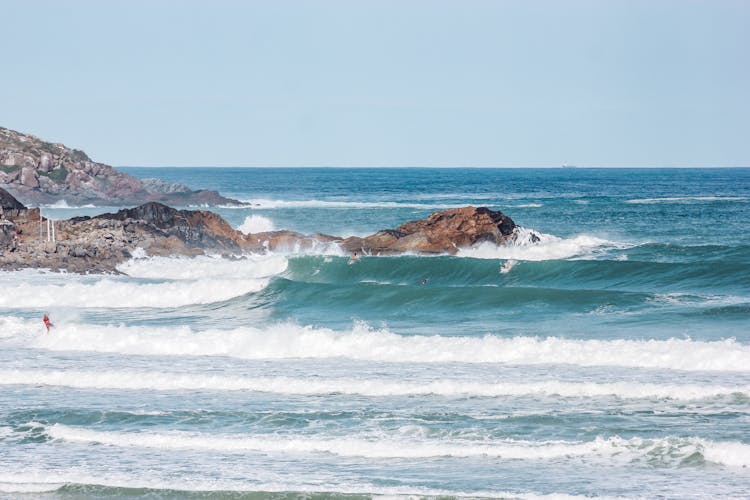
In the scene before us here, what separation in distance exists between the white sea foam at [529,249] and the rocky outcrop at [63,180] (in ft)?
139

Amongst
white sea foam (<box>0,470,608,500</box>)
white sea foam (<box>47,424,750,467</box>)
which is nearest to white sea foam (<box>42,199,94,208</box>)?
white sea foam (<box>47,424,750,467</box>)

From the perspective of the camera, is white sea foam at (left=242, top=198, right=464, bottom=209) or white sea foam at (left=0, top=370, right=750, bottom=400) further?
white sea foam at (left=242, top=198, right=464, bottom=209)

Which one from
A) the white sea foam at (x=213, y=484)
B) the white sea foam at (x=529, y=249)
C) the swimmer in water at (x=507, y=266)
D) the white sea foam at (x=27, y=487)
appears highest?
the white sea foam at (x=529, y=249)

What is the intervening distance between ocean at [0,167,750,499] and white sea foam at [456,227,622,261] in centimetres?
129

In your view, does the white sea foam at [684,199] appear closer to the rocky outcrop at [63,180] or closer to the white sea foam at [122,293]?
the rocky outcrop at [63,180]

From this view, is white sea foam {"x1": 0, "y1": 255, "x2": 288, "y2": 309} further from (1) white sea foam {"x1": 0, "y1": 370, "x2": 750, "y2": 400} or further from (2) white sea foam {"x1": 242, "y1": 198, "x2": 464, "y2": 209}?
(2) white sea foam {"x1": 242, "y1": 198, "x2": 464, "y2": 209}

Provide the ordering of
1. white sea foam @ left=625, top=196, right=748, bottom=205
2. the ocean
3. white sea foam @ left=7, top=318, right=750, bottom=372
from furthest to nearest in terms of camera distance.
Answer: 1. white sea foam @ left=625, top=196, right=748, bottom=205
2. white sea foam @ left=7, top=318, right=750, bottom=372
3. the ocean

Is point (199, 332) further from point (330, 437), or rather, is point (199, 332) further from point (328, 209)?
point (328, 209)

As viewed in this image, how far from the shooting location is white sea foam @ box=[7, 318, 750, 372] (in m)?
21.3

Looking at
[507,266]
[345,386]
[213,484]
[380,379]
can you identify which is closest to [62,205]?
[507,266]

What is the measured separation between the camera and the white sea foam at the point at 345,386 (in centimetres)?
1877

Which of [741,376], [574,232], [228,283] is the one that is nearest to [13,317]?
[228,283]

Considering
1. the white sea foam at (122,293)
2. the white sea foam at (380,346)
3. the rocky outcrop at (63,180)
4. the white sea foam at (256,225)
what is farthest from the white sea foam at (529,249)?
the rocky outcrop at (63,180)

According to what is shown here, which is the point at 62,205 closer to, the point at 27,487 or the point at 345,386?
the point at 345,386
